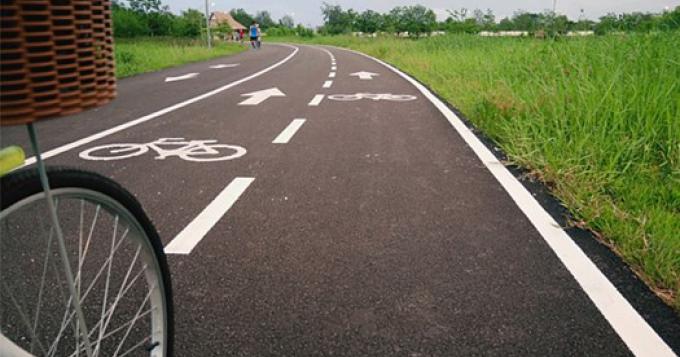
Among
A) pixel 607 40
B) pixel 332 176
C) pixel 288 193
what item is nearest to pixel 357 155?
pixel 332 176

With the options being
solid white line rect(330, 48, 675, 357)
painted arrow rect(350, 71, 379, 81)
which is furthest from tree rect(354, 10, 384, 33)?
solid white line rect(330, 48, 675, 357)

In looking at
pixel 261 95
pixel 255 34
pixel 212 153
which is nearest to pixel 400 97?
pixel 261 95

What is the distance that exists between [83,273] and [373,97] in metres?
7.99

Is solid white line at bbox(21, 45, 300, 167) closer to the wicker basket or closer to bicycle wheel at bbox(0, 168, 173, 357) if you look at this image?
bicycle wheel at bbox(0, 168, 173, 357)

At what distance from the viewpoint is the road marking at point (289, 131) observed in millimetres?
6195

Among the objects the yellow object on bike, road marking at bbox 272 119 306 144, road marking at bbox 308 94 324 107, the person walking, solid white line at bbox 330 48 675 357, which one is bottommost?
solid white line at bbox 330 48 675 357

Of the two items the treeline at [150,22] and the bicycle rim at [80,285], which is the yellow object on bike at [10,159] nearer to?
the bicycle rim at [80,285]

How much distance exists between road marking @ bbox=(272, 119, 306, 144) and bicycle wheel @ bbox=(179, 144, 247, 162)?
0.59m

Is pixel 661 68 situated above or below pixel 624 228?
above

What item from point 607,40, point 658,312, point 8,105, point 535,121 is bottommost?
point 658,312

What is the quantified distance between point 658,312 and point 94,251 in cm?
301

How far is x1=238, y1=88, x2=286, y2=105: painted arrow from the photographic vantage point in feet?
30.8

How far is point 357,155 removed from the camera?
548 cm

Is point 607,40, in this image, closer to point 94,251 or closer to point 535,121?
point 535,121
